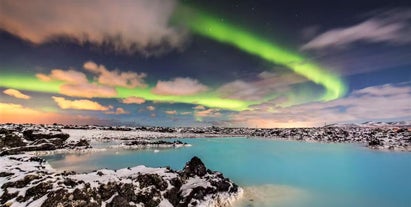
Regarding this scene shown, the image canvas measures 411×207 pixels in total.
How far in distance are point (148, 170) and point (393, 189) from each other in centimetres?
2537

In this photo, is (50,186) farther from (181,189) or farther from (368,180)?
(368,180)

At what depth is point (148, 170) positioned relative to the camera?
21.5 m

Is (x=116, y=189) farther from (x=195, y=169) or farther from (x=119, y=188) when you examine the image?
(x=195, y=169)

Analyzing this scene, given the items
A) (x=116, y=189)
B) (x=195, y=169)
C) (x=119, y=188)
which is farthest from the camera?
(x=195, y=169)

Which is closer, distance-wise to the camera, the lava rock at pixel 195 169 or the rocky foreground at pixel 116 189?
the rocky foreground at pixel 116 189

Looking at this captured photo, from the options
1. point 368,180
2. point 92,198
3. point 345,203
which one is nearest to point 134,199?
point 92,198

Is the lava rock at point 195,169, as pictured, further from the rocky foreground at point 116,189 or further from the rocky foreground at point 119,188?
the rocky foreground at point 116,189

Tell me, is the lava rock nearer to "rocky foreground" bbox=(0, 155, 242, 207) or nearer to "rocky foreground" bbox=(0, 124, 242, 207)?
"rocky foreground" bbox=(0, 124, 242, 207)

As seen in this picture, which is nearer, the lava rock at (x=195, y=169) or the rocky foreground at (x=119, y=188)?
the rocky foreground at (x=119, y=188)

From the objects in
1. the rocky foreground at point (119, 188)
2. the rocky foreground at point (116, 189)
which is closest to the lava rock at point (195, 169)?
the rocky foreground at point (119, 188)

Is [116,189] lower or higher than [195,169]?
lower

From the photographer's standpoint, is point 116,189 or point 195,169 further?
point 195,169

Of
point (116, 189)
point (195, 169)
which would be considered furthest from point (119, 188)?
point (195, 169)

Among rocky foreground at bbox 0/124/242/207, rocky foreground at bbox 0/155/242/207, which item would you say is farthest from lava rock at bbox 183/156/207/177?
rocky foreground at bbox 0/155/242/207
